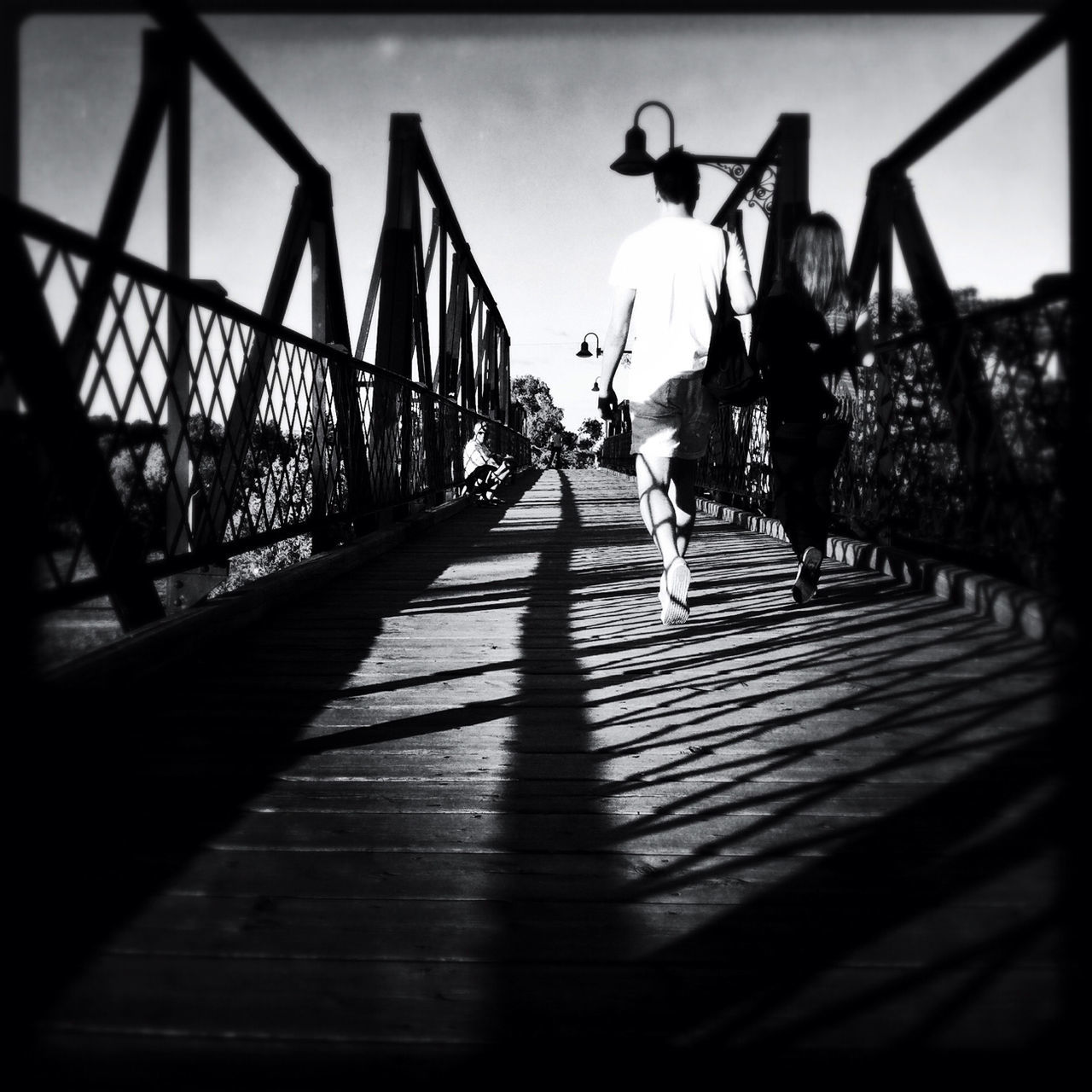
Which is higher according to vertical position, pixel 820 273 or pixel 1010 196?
pixel 820 273

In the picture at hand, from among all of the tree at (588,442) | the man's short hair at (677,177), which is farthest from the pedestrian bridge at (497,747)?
the tree at (588,442)

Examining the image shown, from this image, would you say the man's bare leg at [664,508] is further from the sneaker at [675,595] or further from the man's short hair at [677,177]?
the man's short hair at [677,177]

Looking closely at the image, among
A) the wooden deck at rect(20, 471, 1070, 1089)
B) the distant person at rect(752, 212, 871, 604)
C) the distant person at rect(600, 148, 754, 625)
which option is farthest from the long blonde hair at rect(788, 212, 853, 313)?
the wooden deck at rect(20, 471, 1070, 1089)

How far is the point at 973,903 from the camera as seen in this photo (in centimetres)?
129

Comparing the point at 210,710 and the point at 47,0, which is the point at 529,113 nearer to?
the point at 47,0

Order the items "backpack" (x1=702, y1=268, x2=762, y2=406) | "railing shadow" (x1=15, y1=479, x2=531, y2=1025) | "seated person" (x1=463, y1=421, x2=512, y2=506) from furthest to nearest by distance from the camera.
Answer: "seated person" (x1=463, y1=421, x2=512, y2=506) < "backpack" (x1=702, y1=268, x2=762, y2=406) < "railing shadow" (x1=15, y1=479, x2=531, y2=1025)

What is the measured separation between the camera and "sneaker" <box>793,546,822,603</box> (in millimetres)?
3719

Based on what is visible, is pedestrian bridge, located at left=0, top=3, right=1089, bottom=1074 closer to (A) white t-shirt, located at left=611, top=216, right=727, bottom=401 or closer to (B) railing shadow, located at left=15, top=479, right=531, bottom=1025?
(B) railing shadow, located at left=15, top=479, right=531, bottom=1025

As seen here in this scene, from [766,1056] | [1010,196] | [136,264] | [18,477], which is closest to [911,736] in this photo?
[1010,196]

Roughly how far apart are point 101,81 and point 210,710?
135 cm

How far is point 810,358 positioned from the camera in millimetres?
3910

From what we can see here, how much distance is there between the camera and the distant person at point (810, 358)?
388 centimetres

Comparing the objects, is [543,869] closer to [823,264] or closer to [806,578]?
[806,578]

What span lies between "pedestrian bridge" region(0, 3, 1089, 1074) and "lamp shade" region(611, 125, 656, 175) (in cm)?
373
